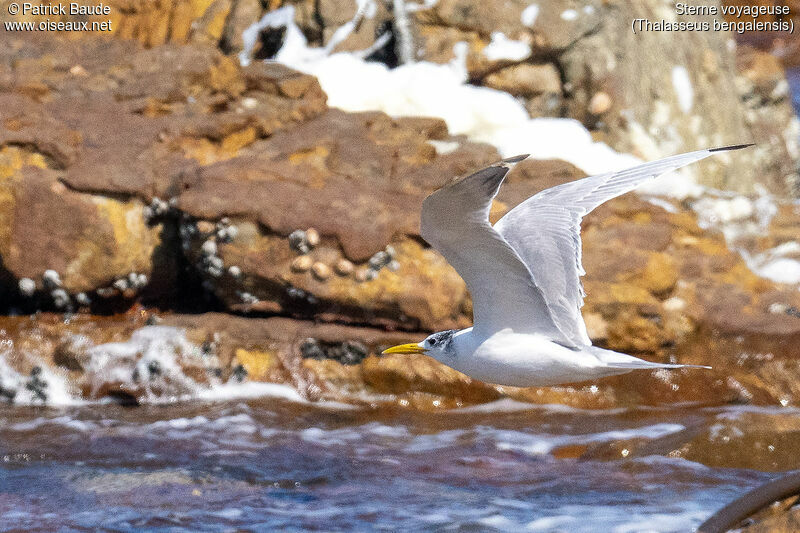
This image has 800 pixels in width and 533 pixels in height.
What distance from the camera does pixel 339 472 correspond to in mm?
5539

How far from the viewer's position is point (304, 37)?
31.0 feet

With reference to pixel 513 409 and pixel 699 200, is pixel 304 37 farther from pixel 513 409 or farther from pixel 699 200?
pixel 513 409

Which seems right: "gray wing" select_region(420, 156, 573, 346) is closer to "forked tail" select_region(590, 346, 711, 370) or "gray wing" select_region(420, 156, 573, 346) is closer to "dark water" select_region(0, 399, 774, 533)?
"forked tail" select_region(590, 346, 711, 370)


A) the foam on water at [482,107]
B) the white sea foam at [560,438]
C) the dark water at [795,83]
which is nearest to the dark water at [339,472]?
the white sea foam at [560,438]

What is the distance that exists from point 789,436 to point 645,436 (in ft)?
2.67

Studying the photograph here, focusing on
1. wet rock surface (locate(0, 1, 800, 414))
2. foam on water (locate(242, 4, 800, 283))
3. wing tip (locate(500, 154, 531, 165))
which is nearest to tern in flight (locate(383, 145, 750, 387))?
wing tip (locate(500, 154, 531, 165))

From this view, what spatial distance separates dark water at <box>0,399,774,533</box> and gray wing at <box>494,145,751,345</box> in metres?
1.19

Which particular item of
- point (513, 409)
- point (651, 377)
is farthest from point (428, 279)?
point (651, 377)

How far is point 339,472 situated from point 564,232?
6.69 ft

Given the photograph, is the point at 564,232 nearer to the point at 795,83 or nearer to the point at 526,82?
the point at 526,82

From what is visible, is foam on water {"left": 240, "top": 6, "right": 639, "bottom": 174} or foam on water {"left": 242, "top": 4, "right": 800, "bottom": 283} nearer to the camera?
foam on water {"left": 242, "top": 4, "right": 800, "bottom": 283}

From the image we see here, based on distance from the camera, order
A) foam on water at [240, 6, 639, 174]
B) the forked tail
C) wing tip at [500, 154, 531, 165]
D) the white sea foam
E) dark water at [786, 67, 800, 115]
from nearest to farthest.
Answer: wing tip at [500, 154, 531, 165] → the forked tail → the white sea foam → foam on water at [240, 6, 639, 174] → dark water at [786, 67, 800, 115]

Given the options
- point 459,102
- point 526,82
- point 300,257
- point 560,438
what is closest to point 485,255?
point 560,438

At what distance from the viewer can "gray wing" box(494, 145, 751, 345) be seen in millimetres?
4316
